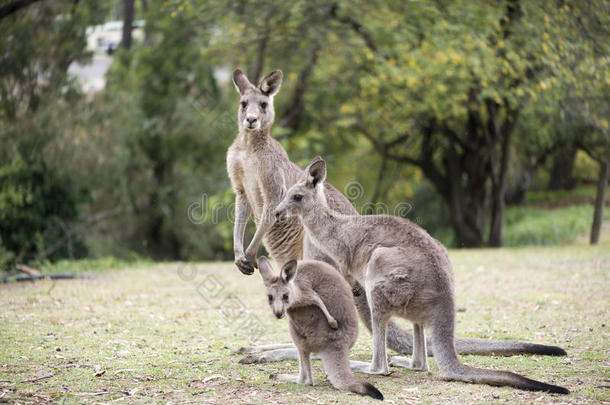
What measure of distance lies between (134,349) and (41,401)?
5.27 feet

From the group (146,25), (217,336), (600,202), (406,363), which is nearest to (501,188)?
(600,202)

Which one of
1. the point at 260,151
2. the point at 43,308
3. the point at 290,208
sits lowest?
the point at 43,308

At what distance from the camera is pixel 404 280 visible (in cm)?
446

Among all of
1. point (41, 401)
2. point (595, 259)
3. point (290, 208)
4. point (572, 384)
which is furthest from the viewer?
point (595, 259)

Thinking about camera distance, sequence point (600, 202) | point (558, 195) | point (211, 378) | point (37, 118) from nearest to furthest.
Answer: point (211, 378) → point (37, 118) → point (600, 202) → point (558, 195)

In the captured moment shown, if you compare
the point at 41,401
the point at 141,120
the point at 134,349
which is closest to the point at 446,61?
the point at 141,120

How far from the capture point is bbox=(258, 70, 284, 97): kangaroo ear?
19.3 feet

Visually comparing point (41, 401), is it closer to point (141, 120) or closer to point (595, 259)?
point (595, 259)

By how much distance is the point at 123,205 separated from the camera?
50.3ft

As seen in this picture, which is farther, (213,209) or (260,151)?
(213,209)

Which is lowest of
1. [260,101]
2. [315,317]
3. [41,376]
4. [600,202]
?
[41,376]

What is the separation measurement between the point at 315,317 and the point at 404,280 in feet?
2.09

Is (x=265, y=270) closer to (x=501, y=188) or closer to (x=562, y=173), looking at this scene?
(x=501, y=188)

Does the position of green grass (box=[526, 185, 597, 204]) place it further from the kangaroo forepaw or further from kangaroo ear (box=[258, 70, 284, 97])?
the kangaroo forepaw
